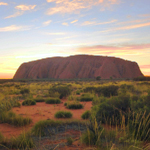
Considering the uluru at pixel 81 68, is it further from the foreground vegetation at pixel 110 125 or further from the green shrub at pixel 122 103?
the foreground vegetation at pixel 110 125

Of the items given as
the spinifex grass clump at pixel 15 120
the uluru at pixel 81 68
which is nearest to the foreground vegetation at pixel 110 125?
the spinifex grass clump at pixel 15 120

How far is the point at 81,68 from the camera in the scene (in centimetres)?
9694

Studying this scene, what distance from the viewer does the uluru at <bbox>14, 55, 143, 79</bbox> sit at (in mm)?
91438

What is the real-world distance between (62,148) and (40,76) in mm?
96031

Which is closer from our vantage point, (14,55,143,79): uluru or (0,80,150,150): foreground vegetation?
(0,80,150,150): foreground vegetation

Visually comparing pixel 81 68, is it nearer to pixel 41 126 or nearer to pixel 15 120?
pixel 15 120

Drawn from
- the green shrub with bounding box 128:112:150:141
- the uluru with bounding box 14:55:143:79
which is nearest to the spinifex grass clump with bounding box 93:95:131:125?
the green shrub with bounding box 128:112:150:141

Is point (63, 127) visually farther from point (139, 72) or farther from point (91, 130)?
point (139, 72)

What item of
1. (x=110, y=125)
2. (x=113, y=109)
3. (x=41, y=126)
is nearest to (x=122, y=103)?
(x=113, y=109)

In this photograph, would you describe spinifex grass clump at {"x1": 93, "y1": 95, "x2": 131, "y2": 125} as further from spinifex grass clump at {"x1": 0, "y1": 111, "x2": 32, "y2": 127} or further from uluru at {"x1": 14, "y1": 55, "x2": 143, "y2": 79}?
Result: uluru at {"x1": 14, "y1": 55, "x2": 143, "y2": 79}

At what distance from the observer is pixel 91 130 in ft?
13.7

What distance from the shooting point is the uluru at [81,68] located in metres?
91.4

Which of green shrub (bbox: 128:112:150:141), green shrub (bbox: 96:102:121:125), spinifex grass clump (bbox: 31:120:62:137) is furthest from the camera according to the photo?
green shrub (bbox: 96:102:121:125)

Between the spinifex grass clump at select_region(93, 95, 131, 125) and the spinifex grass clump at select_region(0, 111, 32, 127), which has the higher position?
the spinifex grass clump at select_region(93, 95, 131, 125)
